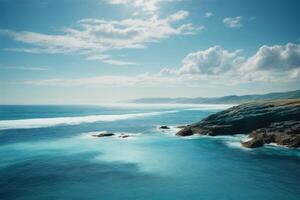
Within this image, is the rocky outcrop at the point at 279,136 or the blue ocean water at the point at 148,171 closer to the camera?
the blue ocean water at the point at 148,171

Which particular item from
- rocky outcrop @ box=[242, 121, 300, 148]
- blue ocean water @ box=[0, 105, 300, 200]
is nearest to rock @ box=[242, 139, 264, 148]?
rocky outcrop @ box=[242, 121, 300, 148]

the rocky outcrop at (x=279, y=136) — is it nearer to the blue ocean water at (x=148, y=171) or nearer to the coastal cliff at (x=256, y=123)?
the coastal cliff at (x=256, y=123)

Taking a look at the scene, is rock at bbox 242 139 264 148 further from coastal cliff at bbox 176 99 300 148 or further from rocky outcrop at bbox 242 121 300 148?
coastal cliff at bbox 176 99 300 148

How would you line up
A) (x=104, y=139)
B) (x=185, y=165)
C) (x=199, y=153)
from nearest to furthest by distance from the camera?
(x=185, y=165), (x=199, y=153), (x=104, y=139)

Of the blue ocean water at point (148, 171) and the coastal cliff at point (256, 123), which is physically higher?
the coastal cliff at point (256, 123)

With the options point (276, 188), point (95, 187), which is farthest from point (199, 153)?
point (95, 187)

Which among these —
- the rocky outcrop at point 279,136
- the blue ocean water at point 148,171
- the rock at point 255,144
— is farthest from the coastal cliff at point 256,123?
the blue ocean water at point 148,171

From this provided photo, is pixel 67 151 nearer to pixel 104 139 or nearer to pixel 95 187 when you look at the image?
pixel 104 139

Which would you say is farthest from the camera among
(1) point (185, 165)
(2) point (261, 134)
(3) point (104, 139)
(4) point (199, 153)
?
(3) point (104, 139)
